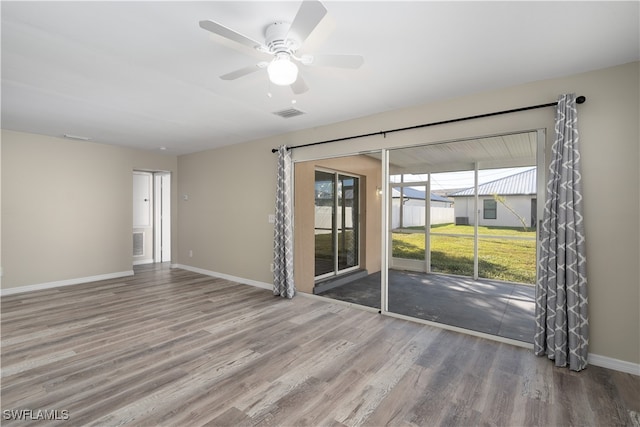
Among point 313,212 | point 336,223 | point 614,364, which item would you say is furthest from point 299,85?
point 336,223

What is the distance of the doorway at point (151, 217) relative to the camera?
7066 millimetres

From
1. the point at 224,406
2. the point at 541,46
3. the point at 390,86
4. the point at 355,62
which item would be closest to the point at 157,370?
the point at 224,406

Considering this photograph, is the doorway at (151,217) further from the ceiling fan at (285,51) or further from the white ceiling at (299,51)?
the ceiling fan at (285,51)

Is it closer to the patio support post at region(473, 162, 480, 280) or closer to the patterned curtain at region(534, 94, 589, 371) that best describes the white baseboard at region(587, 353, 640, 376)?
the patterned curtain at region(534, 94, 589, 371)

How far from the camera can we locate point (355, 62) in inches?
76.9

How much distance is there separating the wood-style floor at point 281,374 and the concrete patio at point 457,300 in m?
0.43

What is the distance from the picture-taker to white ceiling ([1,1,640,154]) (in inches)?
71.7

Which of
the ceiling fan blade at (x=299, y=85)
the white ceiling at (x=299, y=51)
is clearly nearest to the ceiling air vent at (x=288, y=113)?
the white ceiling at (x=299, y=51)

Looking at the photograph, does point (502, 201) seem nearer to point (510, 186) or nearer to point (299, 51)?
point (510, 186)

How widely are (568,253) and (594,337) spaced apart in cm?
74

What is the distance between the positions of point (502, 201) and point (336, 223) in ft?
8.92

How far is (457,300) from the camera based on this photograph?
A: 425 centimetres

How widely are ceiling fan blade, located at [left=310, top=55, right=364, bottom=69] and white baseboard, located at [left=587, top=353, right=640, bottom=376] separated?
3005 mm

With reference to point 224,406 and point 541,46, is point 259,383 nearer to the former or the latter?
point 224,406
